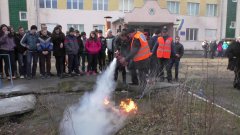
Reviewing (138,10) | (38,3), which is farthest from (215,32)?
(38,3)

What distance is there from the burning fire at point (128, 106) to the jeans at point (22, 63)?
4576 millimetres

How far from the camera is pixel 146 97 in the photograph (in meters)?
7.14

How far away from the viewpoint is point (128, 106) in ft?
22.2

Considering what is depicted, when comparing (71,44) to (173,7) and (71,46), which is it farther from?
(173,7)

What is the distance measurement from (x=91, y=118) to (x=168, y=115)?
1.53 meters

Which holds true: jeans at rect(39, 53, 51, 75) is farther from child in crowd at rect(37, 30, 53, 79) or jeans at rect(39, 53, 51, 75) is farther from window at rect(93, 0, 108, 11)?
window at rect(93, 0, 108, 11)

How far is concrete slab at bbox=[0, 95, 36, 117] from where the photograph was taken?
613cm

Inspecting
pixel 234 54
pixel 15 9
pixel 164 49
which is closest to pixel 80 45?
pixel 164 49

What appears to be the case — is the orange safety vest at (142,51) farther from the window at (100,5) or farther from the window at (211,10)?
the window at (211,10)

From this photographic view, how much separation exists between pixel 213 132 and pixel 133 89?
3.86 metres

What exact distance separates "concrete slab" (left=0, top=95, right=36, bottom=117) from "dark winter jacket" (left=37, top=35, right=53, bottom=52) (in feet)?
9.14

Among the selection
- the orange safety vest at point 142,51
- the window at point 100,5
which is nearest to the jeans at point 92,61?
the orange safety vest at point 142,51

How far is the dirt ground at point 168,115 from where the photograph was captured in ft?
14.8

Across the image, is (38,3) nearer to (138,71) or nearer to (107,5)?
(107,5)
